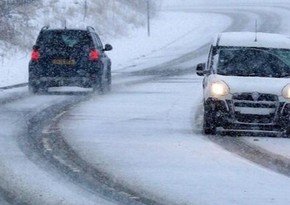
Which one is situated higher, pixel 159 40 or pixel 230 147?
pixel 230 147

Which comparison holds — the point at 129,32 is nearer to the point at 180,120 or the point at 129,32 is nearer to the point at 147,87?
the point at 147,87

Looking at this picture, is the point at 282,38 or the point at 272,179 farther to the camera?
the point at 282,38

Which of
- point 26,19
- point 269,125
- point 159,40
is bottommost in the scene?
point 159,40

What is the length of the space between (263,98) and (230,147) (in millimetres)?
1534

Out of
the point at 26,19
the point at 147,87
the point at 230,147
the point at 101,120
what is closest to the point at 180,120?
the point at 101,120

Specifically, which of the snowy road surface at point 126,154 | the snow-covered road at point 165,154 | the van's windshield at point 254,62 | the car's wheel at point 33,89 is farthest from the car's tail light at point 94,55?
the van's windshield at point 254,62

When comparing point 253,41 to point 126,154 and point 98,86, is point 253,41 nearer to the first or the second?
point 126,154

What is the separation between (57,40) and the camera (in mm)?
23781

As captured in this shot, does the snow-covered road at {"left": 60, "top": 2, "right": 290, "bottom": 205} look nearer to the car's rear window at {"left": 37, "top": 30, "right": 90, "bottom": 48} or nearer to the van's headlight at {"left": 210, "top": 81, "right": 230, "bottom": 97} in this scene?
the van's headlight at {"left": 210, "top": 81, "right": 230, "bottom": 97}

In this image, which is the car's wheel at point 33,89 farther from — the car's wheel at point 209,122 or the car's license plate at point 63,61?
the car's wheel at point 209,122

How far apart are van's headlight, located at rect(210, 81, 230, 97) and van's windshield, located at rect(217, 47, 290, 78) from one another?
0.61 metres

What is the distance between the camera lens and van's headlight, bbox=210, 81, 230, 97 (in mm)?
15281

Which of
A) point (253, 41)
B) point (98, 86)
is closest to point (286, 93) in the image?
point (253, 41)

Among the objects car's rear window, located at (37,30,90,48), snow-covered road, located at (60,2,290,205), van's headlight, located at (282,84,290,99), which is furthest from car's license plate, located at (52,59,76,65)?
van's headlight, located at (282,84,290,99)
